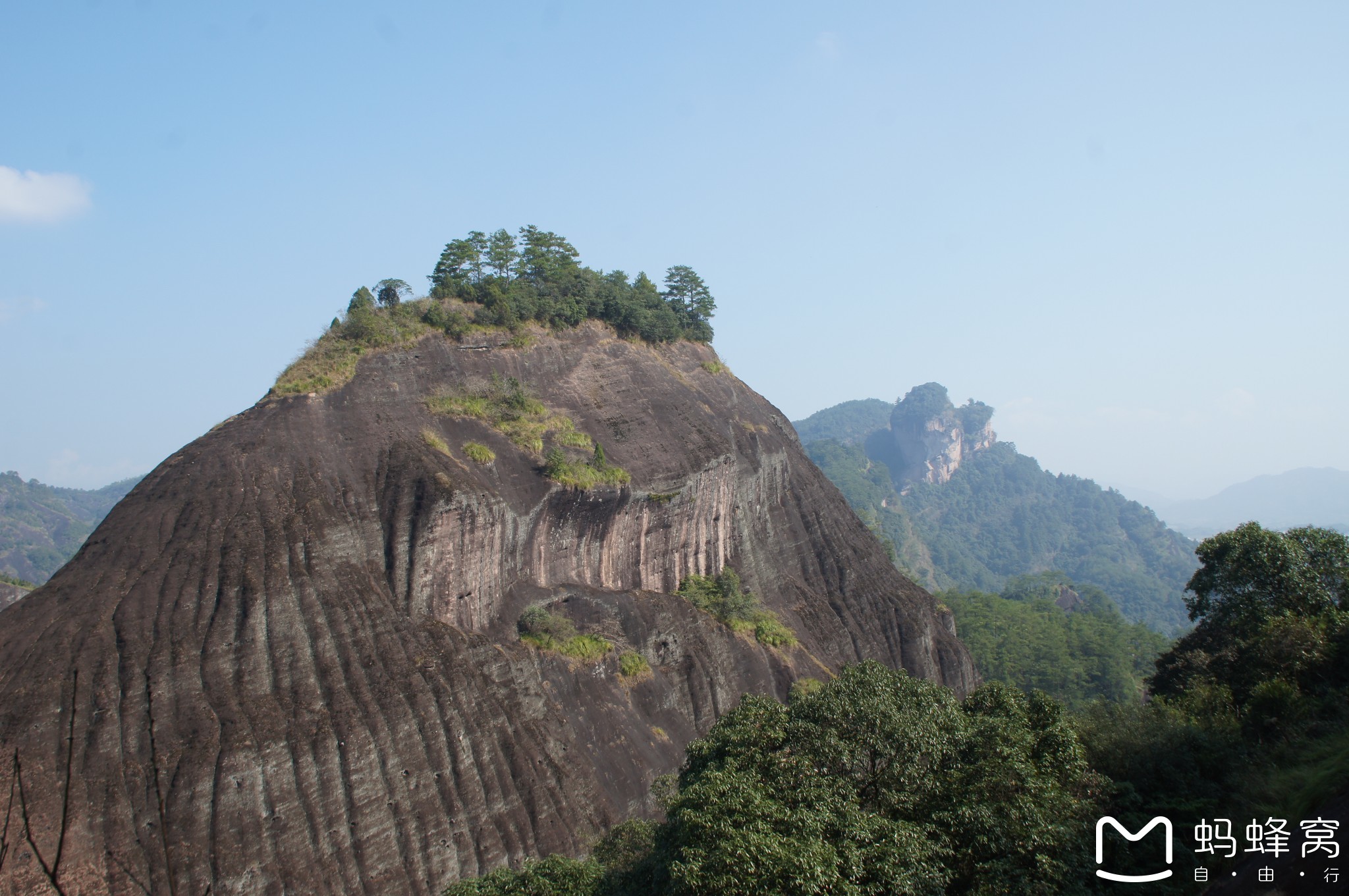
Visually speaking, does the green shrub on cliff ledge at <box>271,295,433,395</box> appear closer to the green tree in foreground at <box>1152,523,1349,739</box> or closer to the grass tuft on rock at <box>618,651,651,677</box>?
the grass tuft on rock at <box>618,651,651,677</box>

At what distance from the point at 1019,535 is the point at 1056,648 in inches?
4597

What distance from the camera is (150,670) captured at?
65.0 ft

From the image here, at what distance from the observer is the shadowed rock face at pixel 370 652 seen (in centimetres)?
1838

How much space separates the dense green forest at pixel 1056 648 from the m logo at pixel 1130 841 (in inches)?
1802

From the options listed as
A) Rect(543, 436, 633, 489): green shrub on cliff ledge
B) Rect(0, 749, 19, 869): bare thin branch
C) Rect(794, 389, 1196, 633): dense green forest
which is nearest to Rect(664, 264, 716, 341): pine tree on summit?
Rect(543, 436, 633, 489): green shrub on cliff ledge

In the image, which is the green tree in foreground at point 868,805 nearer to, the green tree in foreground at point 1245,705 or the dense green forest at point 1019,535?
the green tree in foreground at point 1245,705

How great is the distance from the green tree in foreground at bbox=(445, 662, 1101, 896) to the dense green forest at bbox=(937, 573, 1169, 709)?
44.0m

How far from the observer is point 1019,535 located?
17825cm

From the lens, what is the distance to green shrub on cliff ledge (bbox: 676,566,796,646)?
3519cm

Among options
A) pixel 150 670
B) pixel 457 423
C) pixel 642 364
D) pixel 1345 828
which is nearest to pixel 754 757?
pixel 1345 828

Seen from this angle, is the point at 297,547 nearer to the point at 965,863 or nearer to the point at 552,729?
the point at 552,729

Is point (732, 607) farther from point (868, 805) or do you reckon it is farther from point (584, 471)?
point (868, 805)

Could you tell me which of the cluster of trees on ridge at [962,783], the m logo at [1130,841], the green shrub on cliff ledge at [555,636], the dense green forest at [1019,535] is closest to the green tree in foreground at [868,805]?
the cluster of trees on ridge at [962,783]

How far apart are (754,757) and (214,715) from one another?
12045mm
